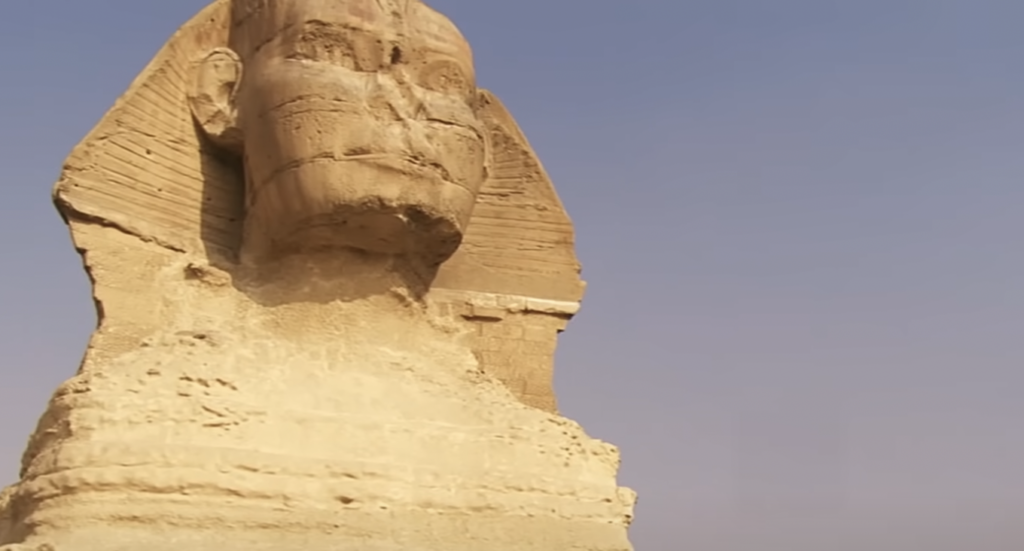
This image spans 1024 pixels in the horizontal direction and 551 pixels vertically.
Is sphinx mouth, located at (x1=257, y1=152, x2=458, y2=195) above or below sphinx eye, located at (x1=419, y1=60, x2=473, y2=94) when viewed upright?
below

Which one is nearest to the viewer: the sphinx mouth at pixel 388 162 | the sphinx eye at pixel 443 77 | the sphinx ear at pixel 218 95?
the sphinx mouth at pixel 388 162

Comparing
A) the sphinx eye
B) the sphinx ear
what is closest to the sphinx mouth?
the sphinx eye

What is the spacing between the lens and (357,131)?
6.95 meters

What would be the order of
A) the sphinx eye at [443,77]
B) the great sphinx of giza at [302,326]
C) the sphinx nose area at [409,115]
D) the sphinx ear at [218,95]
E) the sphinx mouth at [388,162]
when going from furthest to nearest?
the sphinx ear at [218,95] → the sphinx eye at [443,77] → the sphinx nose area at [409,115] → the sphinx mouth at [388,162] → the great sphinx of giza at [302,326]

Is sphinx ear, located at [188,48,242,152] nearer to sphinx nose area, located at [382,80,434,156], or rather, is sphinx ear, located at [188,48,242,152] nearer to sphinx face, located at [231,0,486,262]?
sphinx face, located at [231,0,486,262]

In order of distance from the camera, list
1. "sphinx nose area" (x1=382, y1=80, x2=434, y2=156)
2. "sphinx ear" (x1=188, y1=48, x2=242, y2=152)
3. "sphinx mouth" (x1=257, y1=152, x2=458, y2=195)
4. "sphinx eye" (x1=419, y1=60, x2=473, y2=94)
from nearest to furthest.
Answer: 1. "sphinx mouth" (x1=257, y1=152, x2=458, y2=195)
2. "sphinx nose area" (x1=382, y1=80, x2=434, y2=156)
3. "sphinx eye" (x1=419, y1=60, x2=473, y2=94)
4. "sphinx ear" (x1=188, y1=48, x2=242, y2=152)

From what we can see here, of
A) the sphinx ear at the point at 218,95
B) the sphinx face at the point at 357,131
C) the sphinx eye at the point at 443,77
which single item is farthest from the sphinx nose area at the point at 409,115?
the sphinx ear at the point at 218,95

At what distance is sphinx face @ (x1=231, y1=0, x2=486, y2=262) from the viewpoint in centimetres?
693

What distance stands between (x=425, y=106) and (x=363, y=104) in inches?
14.8

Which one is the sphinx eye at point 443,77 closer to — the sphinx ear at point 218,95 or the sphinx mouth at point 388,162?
the sphinx mouth at point 388,162

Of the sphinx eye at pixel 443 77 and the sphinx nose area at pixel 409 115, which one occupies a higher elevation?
the sphinx eye at pixel 443 77

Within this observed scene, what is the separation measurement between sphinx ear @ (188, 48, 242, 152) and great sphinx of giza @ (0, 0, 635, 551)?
0.5 inches

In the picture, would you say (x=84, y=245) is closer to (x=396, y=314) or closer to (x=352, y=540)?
(x=396, y=314)

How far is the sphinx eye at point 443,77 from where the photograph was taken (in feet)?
24.2
